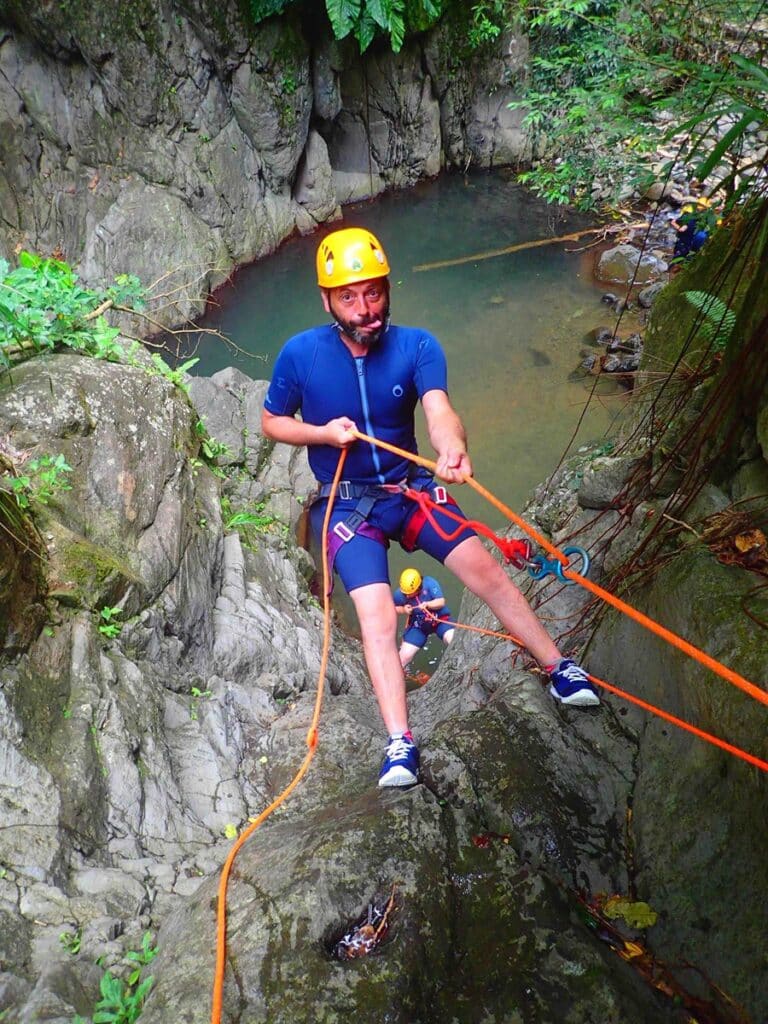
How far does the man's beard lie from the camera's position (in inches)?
107

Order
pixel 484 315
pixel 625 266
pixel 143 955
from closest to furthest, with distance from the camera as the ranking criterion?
pixel 143 955, pixel 484 315, pixel 625 266

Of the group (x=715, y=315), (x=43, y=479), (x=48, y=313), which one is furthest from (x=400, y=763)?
(x=48, y=313)

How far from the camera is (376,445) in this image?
2.85 meters

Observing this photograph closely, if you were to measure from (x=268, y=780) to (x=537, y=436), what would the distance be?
236 inches

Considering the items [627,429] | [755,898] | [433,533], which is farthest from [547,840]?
[627,429]

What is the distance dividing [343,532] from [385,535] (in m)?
0.19

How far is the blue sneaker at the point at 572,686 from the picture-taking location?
2.70m

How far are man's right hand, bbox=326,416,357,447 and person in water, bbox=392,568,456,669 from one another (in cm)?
338

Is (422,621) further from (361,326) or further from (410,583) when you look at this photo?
(361,326)

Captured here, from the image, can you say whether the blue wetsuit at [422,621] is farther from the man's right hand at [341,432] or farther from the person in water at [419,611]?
the man's right hand at [341,432]

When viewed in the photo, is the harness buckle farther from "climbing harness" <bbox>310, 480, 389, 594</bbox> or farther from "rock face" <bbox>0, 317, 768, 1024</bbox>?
"rock face" <bbox>0, 317, 768, 1024</bbox>

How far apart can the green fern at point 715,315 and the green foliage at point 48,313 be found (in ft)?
11.0

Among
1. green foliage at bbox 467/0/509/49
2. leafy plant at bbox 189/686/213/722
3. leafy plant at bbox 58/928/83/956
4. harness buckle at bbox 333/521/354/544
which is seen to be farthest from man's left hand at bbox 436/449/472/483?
green foliage at bbox 467/0/509/49

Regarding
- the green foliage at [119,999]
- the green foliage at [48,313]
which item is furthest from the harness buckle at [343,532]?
the green foliage at [48,313]
